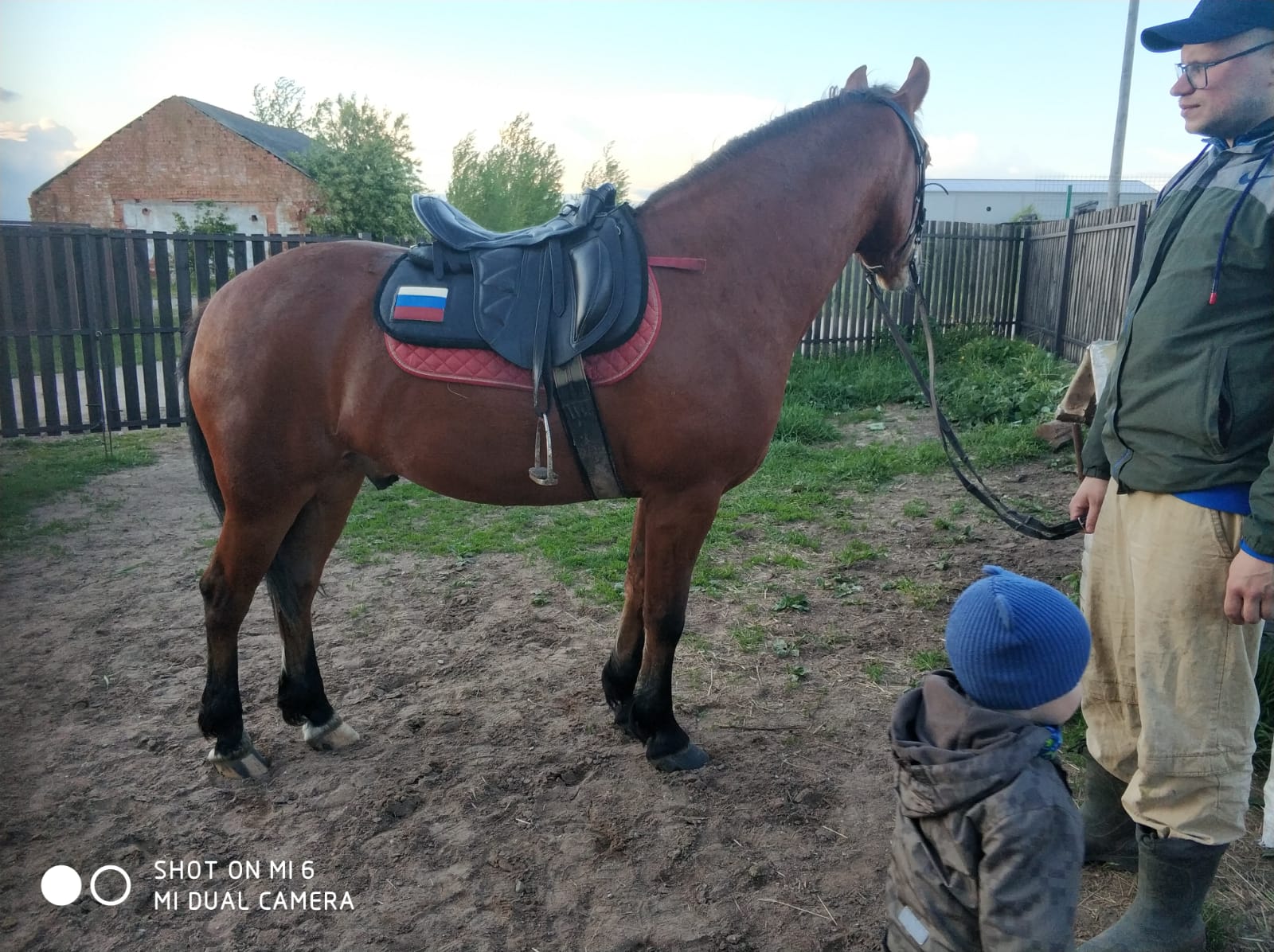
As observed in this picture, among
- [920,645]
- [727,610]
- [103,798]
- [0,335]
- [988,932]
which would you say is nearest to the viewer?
[988,932]

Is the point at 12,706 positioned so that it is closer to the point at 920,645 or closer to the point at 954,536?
the point at 920,645

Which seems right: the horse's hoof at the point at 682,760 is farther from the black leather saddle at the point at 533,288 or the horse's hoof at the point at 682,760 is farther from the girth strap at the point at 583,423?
the black leather saddle at the point at 533,288

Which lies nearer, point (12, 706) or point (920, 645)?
→ point (12, 706)

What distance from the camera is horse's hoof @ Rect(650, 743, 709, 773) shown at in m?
2.79

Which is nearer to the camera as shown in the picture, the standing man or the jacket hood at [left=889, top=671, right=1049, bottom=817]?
the jacket hood at [left=889, top=671, right=1049, bottom=817]

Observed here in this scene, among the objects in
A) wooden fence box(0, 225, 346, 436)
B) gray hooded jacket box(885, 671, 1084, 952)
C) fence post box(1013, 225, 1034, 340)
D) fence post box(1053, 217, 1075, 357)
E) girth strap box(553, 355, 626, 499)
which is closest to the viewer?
gray hooded jacket box(885, 671, 1084, 952)

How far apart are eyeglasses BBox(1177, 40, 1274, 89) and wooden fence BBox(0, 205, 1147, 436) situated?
758 centimetres

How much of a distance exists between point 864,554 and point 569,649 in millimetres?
2018

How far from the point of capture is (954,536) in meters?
5.06

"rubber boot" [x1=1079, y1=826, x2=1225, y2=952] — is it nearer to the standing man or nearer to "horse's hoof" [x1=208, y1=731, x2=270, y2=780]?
the standing man

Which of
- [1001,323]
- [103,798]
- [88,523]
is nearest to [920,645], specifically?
[103,798]

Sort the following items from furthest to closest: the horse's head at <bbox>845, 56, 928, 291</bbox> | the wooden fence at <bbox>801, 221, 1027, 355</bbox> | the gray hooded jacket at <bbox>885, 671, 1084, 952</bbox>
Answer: the wooden fence at <bbox>801, 221, 1027, 355</bbox> < the horse's head at <bbox>845, 56, 928, 291</bbox> < the gray hooded jacket at <bbox>885, 671, 1084, 952</bbox>

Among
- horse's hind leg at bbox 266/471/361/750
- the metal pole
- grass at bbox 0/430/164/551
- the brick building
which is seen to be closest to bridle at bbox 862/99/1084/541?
horse's hind leg at bbox 266/471/361/750

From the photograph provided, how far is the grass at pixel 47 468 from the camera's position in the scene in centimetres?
530
